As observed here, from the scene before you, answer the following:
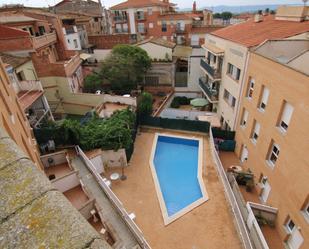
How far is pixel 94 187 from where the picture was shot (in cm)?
1488

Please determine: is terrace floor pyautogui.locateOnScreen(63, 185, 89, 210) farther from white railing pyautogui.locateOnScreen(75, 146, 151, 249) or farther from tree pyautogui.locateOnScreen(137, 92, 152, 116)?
tree pyautogui.locateOnScreen(137, 92, 152, 116)

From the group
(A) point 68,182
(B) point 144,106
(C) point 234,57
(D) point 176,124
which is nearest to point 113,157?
(A) point 68,182

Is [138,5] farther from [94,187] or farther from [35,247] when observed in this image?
[35,247]

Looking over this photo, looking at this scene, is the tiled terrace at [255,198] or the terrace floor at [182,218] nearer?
the tiled terrace at [255,198]

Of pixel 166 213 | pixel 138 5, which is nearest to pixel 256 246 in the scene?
pixel 166 213

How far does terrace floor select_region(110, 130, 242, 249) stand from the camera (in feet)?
42.6

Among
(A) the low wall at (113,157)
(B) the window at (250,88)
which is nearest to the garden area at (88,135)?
(A) the low wall at (113,157)

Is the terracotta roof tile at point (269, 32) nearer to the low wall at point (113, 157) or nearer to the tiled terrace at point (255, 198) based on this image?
the tiled terrace at point (255, 198)

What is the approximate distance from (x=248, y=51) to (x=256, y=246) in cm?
1444

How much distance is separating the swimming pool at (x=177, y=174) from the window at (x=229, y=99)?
17.0ft

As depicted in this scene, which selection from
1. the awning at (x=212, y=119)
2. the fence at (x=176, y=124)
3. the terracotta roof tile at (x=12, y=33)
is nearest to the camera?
the terracotta roof tile at (x=12, y=33)

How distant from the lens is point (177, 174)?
19266 millimetres

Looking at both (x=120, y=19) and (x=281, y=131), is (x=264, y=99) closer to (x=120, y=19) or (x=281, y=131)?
(x=281, y=131)

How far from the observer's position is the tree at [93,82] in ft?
94.8
